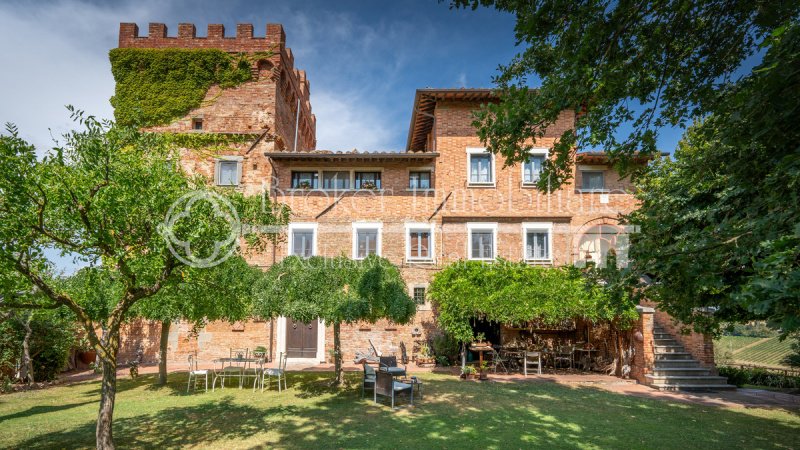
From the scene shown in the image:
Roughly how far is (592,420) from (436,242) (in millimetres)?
10053

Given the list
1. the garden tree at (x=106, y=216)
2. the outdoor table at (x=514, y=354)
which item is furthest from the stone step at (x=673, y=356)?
the garden tree at (x=106, y=216)

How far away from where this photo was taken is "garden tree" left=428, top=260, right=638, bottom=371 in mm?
15242

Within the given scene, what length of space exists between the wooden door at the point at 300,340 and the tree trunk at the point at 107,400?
475 inches

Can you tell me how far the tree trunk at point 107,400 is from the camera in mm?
6727

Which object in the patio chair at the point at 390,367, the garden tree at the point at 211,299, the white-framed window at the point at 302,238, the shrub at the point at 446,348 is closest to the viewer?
the garden tree at the point at 211,299

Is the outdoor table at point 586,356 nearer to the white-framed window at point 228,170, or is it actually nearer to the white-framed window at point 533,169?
the white-framed window at point 533,169

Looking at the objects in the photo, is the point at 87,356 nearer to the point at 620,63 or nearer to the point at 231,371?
the point at 231,371

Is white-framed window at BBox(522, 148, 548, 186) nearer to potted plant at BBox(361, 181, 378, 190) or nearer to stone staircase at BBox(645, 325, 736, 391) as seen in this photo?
potted plant at BBox(361, 181, 378, 190)

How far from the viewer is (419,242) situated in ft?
61.3

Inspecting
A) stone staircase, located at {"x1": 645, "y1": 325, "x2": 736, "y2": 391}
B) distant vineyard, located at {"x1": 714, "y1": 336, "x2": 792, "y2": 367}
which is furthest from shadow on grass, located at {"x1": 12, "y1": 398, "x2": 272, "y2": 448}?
distant vineyard, located at {"x1": 714, "y1": 336, "x2": 792, "y2": 367}

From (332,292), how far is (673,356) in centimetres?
1146

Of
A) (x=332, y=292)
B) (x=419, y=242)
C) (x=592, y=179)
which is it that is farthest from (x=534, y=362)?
(x=332, y=292)

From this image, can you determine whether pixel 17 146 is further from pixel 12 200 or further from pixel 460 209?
pixel 460 209

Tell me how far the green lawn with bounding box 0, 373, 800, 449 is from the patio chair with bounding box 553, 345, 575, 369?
13.9ft
